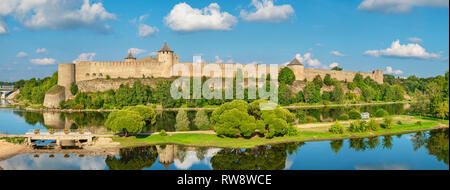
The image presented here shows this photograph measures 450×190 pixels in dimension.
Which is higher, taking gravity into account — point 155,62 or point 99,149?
point 155,62

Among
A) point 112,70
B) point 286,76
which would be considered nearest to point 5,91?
point 112,70

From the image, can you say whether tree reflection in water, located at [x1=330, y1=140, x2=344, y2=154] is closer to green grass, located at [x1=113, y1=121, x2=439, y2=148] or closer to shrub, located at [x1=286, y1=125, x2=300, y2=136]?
green grass, located at [x1=113, y1=121, x2=439, y2=148]

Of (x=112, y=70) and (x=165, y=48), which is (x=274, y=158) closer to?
(x=165, y=48)

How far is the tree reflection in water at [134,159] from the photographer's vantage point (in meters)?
18.9

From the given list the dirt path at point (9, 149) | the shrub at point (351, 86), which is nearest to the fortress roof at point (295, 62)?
the shrub at point (351, 86)

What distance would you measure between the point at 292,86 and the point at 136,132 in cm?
4242

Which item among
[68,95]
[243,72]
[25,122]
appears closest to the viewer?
[25,122]

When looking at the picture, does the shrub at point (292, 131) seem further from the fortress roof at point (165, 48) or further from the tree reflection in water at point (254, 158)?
the fortress roof at point (165, 48)

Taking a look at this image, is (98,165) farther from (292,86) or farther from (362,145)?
(292,86)

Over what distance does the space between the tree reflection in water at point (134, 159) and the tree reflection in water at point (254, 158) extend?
377 centimetres

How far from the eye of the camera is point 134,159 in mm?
20125

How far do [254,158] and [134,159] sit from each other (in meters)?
7.09

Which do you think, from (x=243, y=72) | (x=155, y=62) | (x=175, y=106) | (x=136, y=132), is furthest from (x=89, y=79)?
(x=136, y=132)

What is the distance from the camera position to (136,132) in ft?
81.7
